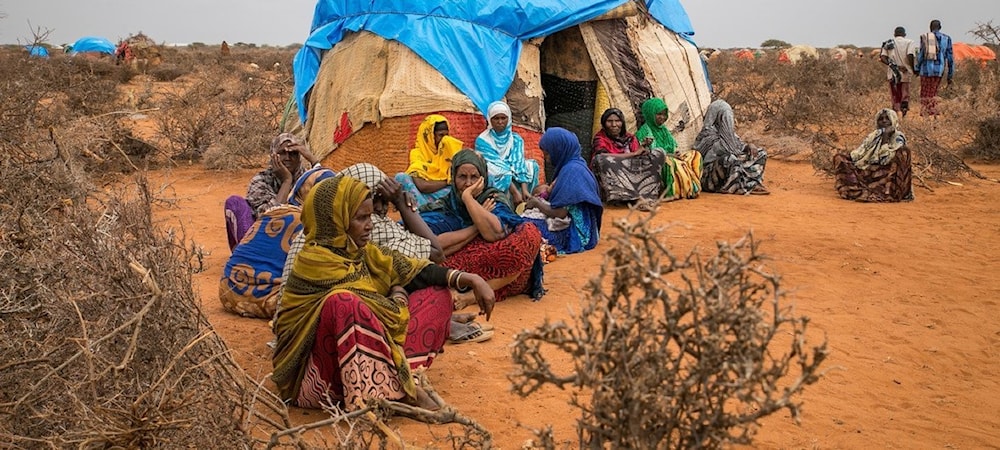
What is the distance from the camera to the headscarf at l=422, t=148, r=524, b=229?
5141 millimetres

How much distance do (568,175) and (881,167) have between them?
3886 millimetres

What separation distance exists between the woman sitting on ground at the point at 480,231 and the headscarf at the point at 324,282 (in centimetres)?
141

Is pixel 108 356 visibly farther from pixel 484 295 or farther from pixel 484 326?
pixel 484 326

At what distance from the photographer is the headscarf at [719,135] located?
909cm

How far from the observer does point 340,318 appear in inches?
135

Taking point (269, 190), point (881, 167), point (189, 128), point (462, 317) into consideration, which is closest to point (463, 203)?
point (462, 317)

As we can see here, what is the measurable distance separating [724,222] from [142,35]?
26.1 meters

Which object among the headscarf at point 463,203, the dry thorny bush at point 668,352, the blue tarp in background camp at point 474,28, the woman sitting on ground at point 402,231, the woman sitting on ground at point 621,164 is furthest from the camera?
the woman sitting on ground at point 621,164

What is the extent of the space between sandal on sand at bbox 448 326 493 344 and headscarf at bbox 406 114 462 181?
9.00ft

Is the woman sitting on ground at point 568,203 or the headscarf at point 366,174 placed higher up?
the headscarf at point 366,174

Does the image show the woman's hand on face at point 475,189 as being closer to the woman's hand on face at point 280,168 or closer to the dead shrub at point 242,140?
the woman's hand on face at point 280,168

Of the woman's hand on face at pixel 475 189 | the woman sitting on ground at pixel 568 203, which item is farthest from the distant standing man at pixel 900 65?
the woman's hand on face at pixel 475 189

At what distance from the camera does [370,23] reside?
8375 mm

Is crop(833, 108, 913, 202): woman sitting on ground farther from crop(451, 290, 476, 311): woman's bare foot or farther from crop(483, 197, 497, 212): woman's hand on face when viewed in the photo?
crop(451, 290, 476, 311): woman's bare foot
